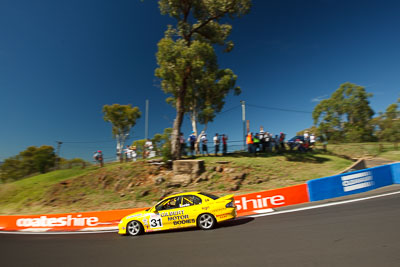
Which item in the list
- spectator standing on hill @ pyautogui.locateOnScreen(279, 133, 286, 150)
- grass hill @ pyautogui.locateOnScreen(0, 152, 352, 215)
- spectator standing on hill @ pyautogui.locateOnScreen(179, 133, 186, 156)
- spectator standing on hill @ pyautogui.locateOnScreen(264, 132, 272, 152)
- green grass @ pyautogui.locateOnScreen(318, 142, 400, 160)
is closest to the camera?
grass hill @ pyautogui.locateOnScreen(0, 152, 352, 215)

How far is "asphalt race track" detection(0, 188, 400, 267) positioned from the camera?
4227 millimetres

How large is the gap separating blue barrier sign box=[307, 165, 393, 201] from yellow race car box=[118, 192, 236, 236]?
4.90 m

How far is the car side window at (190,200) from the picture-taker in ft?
25.2

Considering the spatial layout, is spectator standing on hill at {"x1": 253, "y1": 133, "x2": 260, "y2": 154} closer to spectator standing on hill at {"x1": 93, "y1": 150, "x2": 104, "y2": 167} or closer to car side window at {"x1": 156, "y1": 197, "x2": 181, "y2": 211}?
car side window at {"x1": 156, "y1": 197, "x2": 181, "y2": 211}

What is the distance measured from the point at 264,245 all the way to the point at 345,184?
294 inches

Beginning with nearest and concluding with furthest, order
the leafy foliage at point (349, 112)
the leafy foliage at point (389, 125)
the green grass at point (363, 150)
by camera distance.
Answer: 1. the green grass at point (363, 150)
2. the leafy foliage at point (389, 125)
3. the leafy foliage at point (349, 112)

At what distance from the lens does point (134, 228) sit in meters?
8.08

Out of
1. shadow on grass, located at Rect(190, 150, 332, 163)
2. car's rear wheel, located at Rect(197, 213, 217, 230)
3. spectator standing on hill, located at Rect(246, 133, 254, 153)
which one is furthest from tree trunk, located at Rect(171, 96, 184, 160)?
car's rear wheel, located at Rect(197, 213, 217, 230)

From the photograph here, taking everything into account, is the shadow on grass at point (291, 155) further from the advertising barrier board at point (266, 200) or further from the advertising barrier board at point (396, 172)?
the advertising barrier board at point (266, 200)

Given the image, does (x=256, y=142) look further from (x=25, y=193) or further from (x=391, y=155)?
(x=25, y=193)

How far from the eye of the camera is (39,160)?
102 feet

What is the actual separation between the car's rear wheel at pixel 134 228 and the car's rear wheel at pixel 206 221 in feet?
7.62

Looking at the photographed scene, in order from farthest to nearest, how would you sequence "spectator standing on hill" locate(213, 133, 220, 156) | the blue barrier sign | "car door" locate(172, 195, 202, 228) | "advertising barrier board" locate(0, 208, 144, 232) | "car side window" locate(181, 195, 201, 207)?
1. "spectator standing on hill" locate(213, 133, 220, 156)
2. "advertising barrier board" locate(0, 208, 144, 232)
3. the blue barrier sign
4. "car side window" locate(181, 195, 201, 207)
5. "car door" locate(172, 195, 202, 228)

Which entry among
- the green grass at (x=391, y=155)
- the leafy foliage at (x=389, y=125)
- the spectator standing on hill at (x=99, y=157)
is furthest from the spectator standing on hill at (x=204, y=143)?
the leafy foliage at (x=389, y=125)
